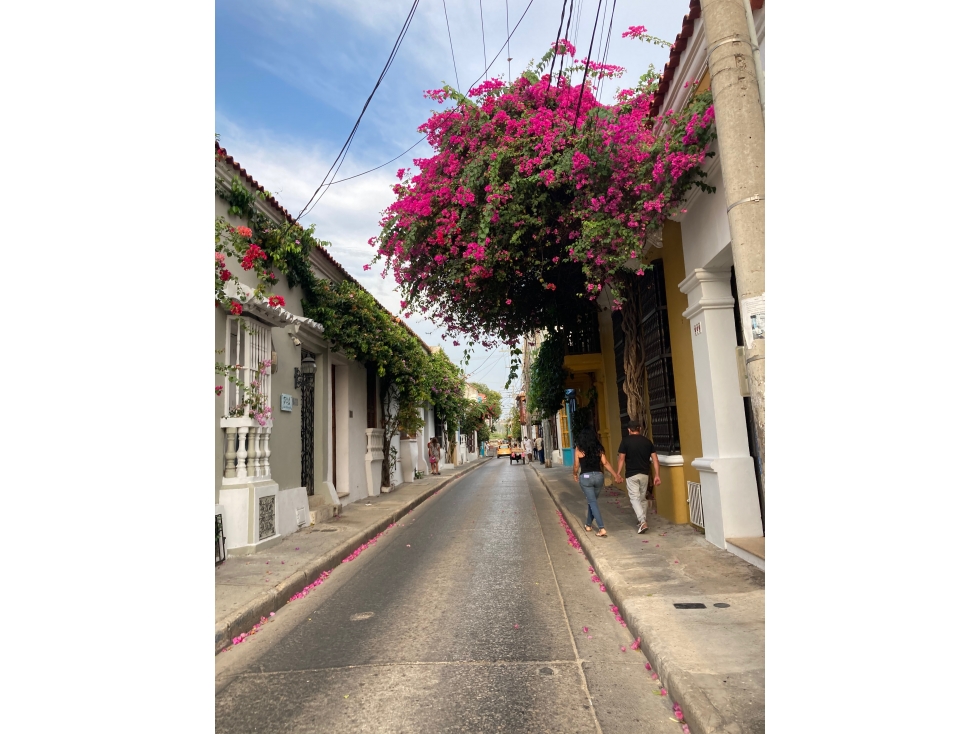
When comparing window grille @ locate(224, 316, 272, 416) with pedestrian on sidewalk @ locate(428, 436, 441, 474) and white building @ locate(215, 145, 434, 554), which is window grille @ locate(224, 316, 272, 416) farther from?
pedestrian on sidewalk @ locate(428, 436, 441, 474)

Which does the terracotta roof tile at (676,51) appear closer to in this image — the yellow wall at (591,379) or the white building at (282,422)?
the white building at (282,422)

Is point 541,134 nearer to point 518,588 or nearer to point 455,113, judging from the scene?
point 455,113

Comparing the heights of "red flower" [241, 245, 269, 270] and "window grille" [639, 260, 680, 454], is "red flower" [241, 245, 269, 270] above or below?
above

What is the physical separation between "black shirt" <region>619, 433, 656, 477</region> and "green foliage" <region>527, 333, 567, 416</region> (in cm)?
622

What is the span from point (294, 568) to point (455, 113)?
607 centimetres

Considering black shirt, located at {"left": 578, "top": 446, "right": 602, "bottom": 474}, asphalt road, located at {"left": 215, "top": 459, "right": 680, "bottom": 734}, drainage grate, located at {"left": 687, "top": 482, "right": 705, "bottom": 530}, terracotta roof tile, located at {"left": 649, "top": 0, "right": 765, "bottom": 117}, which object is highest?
terracotta roof tile, located at {"left": 649, "top": 0, "right": 765, "bottom": 117}

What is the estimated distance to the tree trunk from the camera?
34.0ft

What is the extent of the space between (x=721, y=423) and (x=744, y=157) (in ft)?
14.9

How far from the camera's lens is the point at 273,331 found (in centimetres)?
959

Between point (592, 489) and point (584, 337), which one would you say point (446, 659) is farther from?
point (584, 337)

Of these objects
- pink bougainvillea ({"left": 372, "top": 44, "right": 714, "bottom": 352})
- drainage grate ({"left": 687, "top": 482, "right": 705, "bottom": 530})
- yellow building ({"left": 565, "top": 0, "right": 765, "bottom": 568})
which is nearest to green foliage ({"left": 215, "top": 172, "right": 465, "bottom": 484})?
pink bougainvillea ({"left": 372, "top": 44, "right": 714, "bottom": 352})

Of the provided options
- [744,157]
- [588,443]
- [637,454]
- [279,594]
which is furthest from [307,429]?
[744,157]

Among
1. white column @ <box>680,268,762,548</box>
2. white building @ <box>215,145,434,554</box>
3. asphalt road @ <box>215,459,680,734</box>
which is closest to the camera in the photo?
asphalt road @ <box>215,459,680,734</box>
